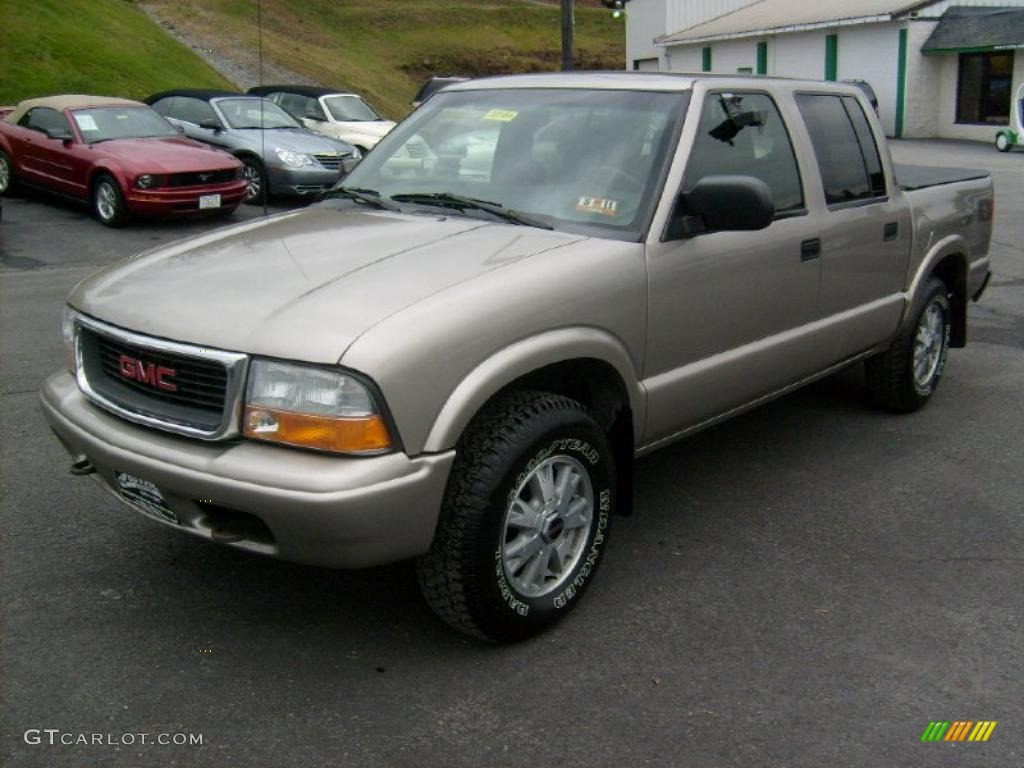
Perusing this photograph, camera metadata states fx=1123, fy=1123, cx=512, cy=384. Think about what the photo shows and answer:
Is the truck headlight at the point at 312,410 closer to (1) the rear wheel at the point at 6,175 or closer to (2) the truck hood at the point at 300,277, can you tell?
(2) the truck hood at the point at 300,277

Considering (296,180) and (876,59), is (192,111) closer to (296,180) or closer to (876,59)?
(296,180)

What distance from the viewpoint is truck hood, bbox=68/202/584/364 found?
3.28 m

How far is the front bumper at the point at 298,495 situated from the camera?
3.11 meters

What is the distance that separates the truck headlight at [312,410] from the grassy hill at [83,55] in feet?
69.7

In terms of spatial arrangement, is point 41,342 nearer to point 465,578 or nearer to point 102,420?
point 102,420

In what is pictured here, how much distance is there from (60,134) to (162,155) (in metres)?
1.47

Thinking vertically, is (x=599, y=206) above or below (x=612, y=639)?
above

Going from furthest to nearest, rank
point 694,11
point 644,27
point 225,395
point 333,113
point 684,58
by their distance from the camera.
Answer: point 644,27 < point 694,11 < point 684,58 < point 333,113 < point 225,395

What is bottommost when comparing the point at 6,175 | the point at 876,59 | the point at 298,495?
the point at 298,495

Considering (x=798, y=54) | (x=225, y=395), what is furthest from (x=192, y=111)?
(x=798, y=54)

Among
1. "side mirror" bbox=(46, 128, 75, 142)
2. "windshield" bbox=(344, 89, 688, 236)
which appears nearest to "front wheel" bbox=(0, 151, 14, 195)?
"side mirror" bbox=(46, 128, 75, 142)

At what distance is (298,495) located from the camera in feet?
10.2

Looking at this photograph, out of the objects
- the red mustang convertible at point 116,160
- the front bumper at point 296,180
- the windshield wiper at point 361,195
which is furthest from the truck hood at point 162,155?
the windshield wiper at point 361,195

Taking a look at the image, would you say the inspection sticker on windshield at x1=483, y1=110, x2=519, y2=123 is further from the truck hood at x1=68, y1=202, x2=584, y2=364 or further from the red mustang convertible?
the red mustang convertible
